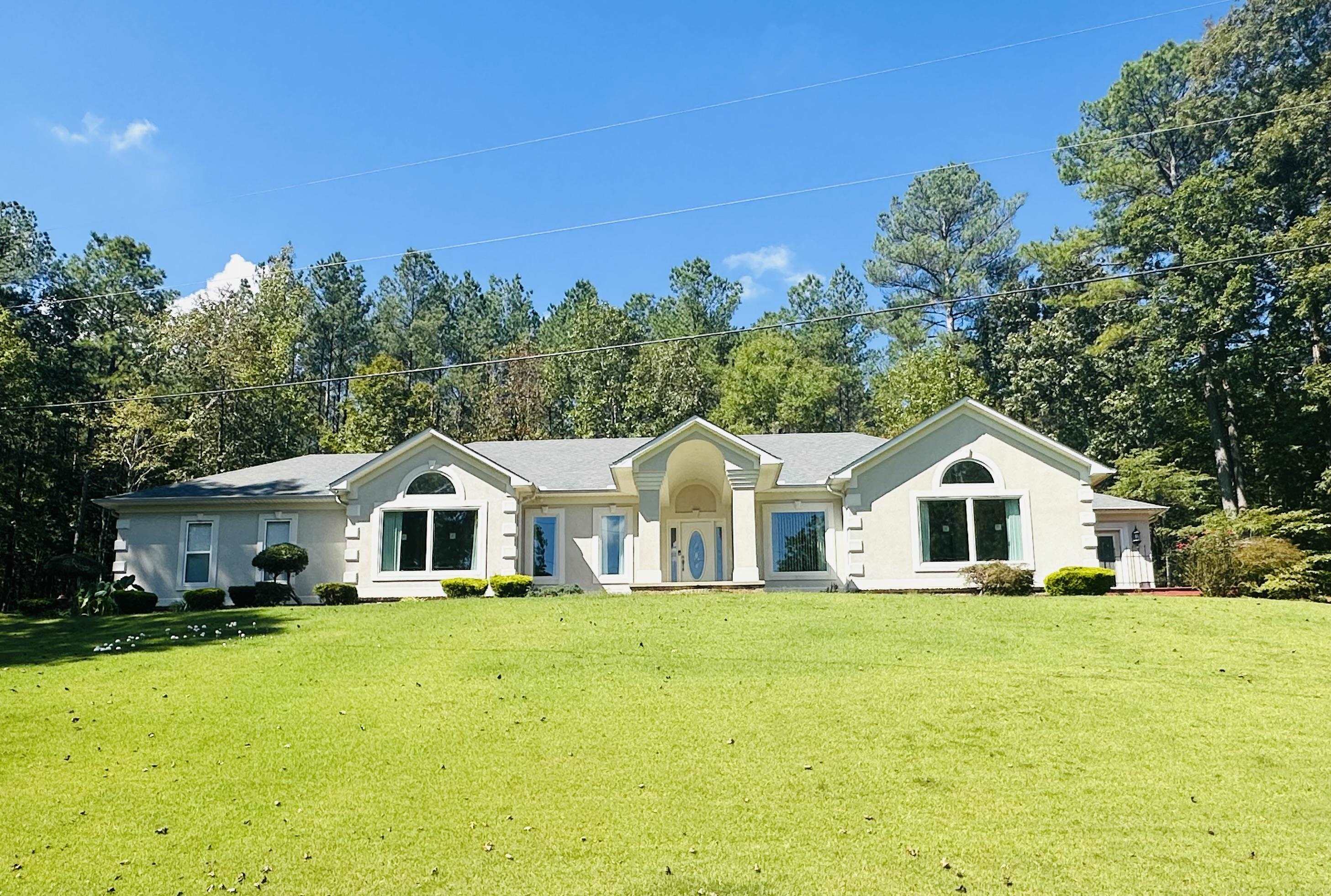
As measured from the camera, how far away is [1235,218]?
3350cm

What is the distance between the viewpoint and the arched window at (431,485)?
2400 centimetres

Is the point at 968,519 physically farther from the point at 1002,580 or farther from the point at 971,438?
the point at 1002,580

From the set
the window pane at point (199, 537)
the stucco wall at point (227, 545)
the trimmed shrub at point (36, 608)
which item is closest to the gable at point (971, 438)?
the stucco wall at point (227, 545)

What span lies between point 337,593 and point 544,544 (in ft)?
17.3

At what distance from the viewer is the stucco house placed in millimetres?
22688

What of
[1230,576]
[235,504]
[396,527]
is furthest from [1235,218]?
[235,504]

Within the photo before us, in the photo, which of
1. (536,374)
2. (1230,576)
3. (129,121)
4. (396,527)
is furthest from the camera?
(536,374)

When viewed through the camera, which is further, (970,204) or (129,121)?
(970,204)

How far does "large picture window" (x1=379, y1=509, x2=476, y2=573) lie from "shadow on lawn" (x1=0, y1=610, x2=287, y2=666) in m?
4.13

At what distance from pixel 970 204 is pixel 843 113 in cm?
3777

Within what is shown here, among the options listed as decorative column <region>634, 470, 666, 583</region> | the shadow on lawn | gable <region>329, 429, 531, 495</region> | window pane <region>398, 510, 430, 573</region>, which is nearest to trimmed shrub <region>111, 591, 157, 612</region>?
the shadow on lawn

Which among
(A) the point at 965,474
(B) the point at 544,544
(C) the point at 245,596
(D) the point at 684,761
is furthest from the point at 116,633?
(A) the point at 965,474

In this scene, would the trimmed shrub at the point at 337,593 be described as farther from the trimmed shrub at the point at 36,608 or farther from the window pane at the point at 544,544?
the trimmed shrub at the point at 36,608

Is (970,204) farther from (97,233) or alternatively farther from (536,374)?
(97,233)
